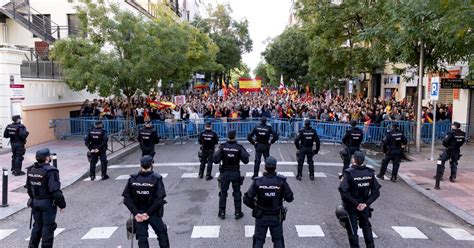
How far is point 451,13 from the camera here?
9258 millimetres

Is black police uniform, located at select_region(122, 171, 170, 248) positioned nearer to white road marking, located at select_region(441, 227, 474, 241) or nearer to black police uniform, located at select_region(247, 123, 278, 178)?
white road marking, located at select_region(441, 227, 474, 241)

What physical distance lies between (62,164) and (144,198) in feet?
30.6

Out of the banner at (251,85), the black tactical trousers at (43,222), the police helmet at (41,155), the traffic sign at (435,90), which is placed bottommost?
the black tactical trousers at (43,222)

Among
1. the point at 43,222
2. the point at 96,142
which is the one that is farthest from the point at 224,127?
the point at 43,222

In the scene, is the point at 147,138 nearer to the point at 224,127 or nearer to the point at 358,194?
the point at 358,194

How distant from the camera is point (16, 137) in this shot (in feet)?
41.2

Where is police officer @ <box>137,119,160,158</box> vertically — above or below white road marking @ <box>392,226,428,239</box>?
above

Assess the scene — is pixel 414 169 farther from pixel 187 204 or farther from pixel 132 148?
pixel 132 148

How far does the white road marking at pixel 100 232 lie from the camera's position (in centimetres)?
786

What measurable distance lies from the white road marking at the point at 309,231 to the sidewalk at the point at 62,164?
603 cm

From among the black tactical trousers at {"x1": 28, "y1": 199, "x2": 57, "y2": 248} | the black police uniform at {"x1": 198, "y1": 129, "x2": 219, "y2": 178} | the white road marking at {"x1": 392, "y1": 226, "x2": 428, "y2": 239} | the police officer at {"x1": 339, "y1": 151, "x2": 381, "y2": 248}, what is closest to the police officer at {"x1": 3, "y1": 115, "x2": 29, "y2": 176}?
the black police uniform at {"x1": 198, "y1": 129, "x2": 219, "y2": 178}

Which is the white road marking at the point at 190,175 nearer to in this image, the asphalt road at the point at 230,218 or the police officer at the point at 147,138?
the asphalt road at the point at 230,218

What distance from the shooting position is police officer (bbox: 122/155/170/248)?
632 cm

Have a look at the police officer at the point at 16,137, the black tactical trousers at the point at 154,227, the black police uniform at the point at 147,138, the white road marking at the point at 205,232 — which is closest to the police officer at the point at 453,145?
the white road marking at the point at 205,232
